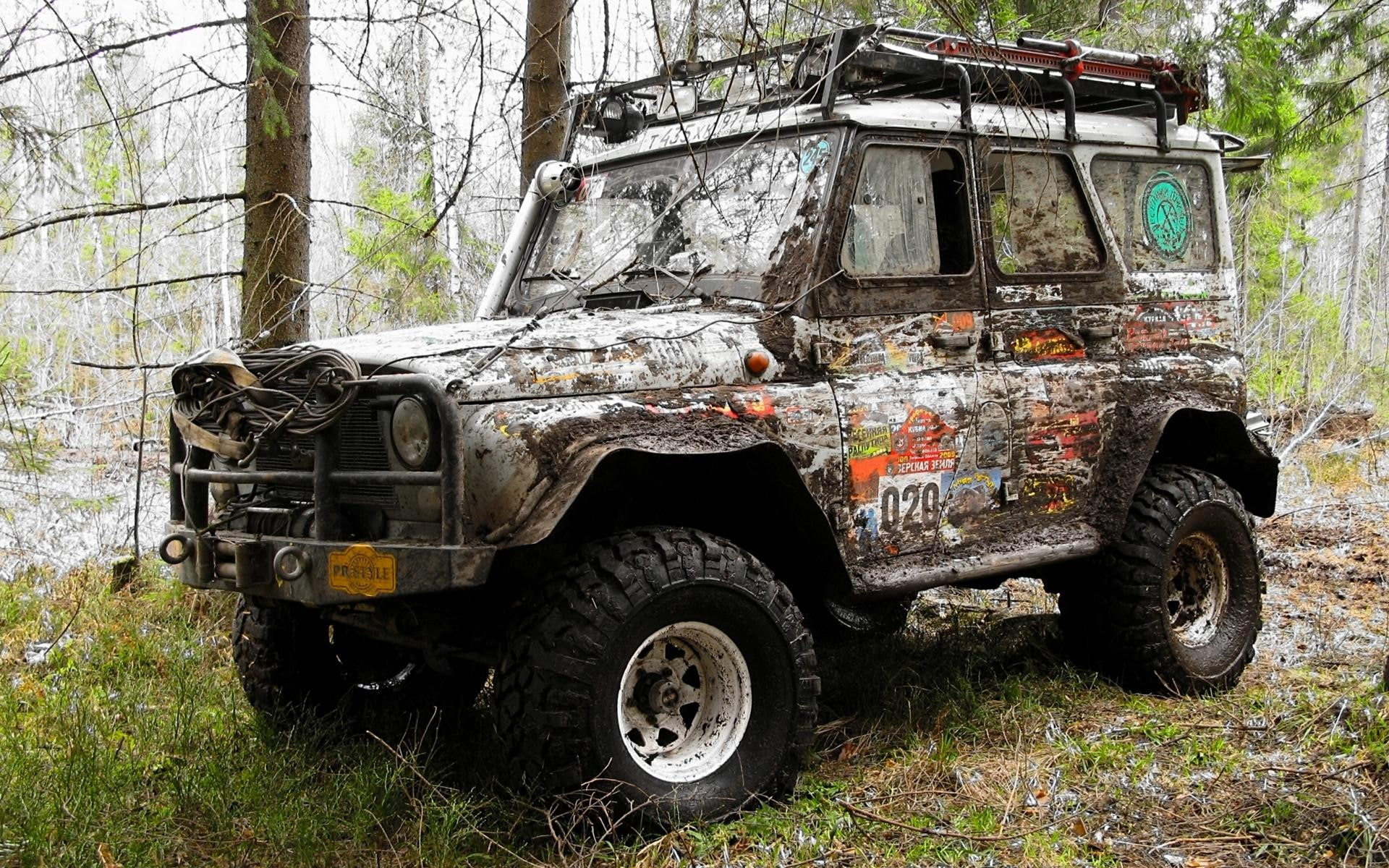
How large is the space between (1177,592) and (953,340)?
6.12ft

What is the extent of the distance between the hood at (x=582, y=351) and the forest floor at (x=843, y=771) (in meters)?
1.25

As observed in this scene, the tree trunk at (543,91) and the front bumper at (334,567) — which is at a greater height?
the tree trunk at (543,91)

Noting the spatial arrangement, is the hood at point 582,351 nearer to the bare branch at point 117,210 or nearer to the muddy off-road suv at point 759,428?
the muddy off-road suv at point 759,428

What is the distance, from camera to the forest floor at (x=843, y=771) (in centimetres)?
370

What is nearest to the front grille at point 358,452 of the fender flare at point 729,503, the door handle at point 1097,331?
the fender flare at point 729,503

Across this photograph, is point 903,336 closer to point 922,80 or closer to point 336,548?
point 922,80

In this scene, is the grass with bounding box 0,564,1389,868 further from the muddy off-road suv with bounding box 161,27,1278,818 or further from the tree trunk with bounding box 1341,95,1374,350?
the tree trunk with bounding box 1341,95,1374,350

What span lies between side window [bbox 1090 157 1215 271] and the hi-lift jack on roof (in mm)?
198

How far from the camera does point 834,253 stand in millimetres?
4574

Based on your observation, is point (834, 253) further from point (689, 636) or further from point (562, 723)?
point (562, 723)

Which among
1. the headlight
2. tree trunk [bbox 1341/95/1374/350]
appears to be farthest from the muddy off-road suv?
tree trunk [bbox 1341/95/1374/350]

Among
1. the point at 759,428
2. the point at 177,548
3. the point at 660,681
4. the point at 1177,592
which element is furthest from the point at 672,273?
the point at 1177,592

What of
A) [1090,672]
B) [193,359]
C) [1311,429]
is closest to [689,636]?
[193,359]

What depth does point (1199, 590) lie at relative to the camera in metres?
5.81
